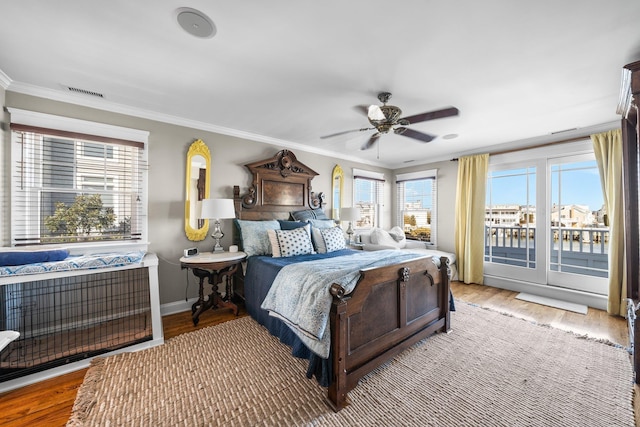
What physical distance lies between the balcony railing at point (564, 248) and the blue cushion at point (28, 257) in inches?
233

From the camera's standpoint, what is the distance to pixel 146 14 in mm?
1505

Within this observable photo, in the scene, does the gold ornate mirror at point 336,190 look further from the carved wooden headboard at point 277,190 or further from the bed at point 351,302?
the bed at point 351,302

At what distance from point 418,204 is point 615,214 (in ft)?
9.60

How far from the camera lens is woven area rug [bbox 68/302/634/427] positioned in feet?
5.01

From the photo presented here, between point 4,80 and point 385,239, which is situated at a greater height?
point 4,80

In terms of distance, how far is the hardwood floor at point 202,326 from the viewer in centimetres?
157

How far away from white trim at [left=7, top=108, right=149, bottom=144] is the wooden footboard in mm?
2986

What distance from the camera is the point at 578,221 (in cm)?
363

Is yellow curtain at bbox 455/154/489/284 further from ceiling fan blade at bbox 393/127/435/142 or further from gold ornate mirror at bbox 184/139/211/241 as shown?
gold ornate mirror at bbox 184/139/211/241

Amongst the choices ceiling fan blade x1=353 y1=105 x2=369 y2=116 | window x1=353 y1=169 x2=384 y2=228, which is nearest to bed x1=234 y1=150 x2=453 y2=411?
ceiling fan blade x1=353 y1=105 x2=369 y2=116

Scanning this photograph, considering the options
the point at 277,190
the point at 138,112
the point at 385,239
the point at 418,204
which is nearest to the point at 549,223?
the point at 418,204

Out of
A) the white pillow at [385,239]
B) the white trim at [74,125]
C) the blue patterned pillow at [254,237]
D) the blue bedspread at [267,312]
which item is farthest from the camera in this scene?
the white pillow at [385,239]

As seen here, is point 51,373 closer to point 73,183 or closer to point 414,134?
point 73,183

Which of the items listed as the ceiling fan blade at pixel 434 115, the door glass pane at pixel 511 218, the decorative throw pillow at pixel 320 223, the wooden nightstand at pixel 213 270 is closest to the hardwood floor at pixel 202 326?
the wooden nightstand at pixel 213 270
